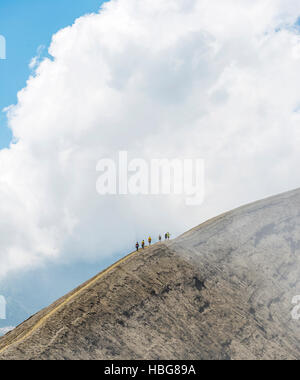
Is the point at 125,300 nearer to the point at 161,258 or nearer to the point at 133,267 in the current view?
the point at 133,267

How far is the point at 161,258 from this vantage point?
76000 mm

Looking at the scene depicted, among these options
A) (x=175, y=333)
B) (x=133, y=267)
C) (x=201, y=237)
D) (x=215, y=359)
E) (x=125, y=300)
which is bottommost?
(x=215, y=359)

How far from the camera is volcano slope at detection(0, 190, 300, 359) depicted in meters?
57.8

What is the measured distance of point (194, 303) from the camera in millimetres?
72438

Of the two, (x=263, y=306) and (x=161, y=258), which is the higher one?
(x=161, y=258)

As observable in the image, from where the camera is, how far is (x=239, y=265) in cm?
8512

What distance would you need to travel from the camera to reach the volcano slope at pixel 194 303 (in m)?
57.8
